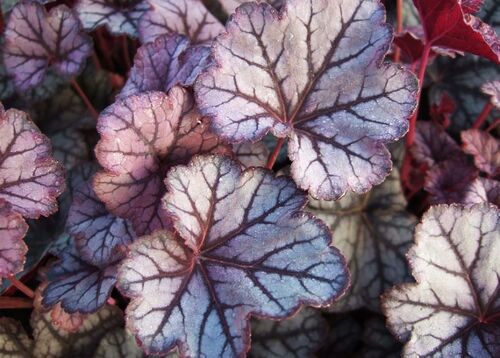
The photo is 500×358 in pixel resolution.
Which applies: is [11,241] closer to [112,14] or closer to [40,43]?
[40,43]

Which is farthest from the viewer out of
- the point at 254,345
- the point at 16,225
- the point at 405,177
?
the point at 405,177

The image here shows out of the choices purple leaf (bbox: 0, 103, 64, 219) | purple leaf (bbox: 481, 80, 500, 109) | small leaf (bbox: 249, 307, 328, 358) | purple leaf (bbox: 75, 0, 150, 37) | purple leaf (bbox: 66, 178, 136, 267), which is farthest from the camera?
purple leaf (bbox: 75, 0, 150, 37)

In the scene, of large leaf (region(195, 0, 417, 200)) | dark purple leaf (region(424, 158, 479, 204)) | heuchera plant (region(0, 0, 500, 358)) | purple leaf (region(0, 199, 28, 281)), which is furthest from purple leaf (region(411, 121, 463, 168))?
purple leaf (region(0, 199, 28, 281))

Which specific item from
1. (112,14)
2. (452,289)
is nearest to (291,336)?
(452,289)

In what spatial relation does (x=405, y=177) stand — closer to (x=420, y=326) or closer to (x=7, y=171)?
(x=420, y=326)

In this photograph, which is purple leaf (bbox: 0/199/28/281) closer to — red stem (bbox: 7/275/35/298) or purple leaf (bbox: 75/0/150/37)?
red stem (bbox: 7/275/35/298)

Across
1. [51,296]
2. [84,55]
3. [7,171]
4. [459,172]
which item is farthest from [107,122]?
[459,172]

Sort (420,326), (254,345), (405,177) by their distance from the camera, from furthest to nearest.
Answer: (405,177) → (254,345) → (420,326)
